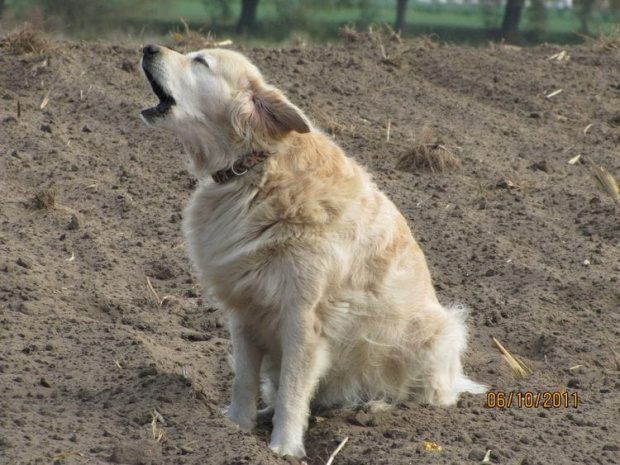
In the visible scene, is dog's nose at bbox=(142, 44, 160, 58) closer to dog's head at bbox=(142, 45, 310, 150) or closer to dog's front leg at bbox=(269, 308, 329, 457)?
dog's head at bbox=(142, 45, 310, 150)

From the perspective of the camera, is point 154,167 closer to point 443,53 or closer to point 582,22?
point 443,53

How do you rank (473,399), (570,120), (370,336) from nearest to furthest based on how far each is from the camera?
(370,336), (473,399), (570,120)

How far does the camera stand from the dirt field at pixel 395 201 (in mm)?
4660

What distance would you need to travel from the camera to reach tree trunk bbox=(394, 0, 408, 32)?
11352mm

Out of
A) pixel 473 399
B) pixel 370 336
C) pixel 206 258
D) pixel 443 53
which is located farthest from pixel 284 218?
pixel 443 53

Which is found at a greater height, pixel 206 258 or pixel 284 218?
pixel 284 218

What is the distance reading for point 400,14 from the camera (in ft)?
37.6

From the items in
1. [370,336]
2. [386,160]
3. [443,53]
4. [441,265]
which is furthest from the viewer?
[443,53]

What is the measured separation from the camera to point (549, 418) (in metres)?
5.07

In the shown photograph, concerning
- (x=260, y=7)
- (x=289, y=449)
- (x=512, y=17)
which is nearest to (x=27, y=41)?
(x=260, y=7)

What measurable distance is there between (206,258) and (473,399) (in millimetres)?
1806

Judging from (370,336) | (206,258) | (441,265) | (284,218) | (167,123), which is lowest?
(441,265)
